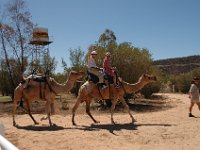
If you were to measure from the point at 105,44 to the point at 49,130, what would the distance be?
12347 mm

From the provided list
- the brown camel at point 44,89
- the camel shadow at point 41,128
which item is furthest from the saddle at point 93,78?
the camel shadow at point 41,128

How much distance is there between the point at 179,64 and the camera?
66.6 m

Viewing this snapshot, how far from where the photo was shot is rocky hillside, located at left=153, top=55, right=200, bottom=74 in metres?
63.6

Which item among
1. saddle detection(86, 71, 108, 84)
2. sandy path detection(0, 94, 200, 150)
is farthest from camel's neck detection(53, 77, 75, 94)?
sandy path detection(0, 94, 200, 150)

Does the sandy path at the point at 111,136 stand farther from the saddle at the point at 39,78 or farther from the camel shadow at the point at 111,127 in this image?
the saddle at the point at 39,78

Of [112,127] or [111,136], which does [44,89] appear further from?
[111,136]

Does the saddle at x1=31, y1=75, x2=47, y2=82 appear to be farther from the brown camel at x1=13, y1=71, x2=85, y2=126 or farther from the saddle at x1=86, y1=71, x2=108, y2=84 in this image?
the saddle at x1=86, y1=71, x2=108, y2=84

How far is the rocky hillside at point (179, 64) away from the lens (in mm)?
63612

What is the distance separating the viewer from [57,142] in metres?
10.1

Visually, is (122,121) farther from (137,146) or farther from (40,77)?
(137,146)

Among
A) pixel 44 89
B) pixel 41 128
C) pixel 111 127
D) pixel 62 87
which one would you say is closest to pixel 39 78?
pixel 44 89

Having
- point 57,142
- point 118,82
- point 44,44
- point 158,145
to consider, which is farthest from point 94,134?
point 44,44

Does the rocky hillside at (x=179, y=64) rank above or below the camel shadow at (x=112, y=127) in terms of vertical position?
above

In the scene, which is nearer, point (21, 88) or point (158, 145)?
point (158, 145)
